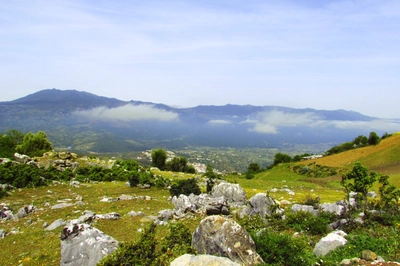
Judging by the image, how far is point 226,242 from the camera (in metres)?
12.4

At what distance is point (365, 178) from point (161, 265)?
2442 cm

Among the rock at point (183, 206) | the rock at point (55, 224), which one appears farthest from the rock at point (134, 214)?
the rock at point (55, 224)

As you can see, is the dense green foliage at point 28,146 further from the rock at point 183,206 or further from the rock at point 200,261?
the rock at point 200,261

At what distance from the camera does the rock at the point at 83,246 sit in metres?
12.3

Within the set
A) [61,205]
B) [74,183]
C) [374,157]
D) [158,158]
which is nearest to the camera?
[61,205]

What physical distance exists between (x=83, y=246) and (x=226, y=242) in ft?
20.3

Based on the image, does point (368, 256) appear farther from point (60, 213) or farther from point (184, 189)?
point (60, 213)

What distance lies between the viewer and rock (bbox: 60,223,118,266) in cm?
1231

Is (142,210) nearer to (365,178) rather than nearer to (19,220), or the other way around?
(19,220)

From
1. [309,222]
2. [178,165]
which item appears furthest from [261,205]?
[178,165]

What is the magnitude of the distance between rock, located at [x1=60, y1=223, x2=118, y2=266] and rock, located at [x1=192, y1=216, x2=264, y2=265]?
3.88m

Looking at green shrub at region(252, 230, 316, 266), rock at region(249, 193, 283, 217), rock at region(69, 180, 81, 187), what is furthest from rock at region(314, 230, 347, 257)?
rock at region(69, 180, 81, 187)

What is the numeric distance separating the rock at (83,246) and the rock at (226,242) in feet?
12.7

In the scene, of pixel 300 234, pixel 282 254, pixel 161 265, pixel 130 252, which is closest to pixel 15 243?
pixel 130 252
